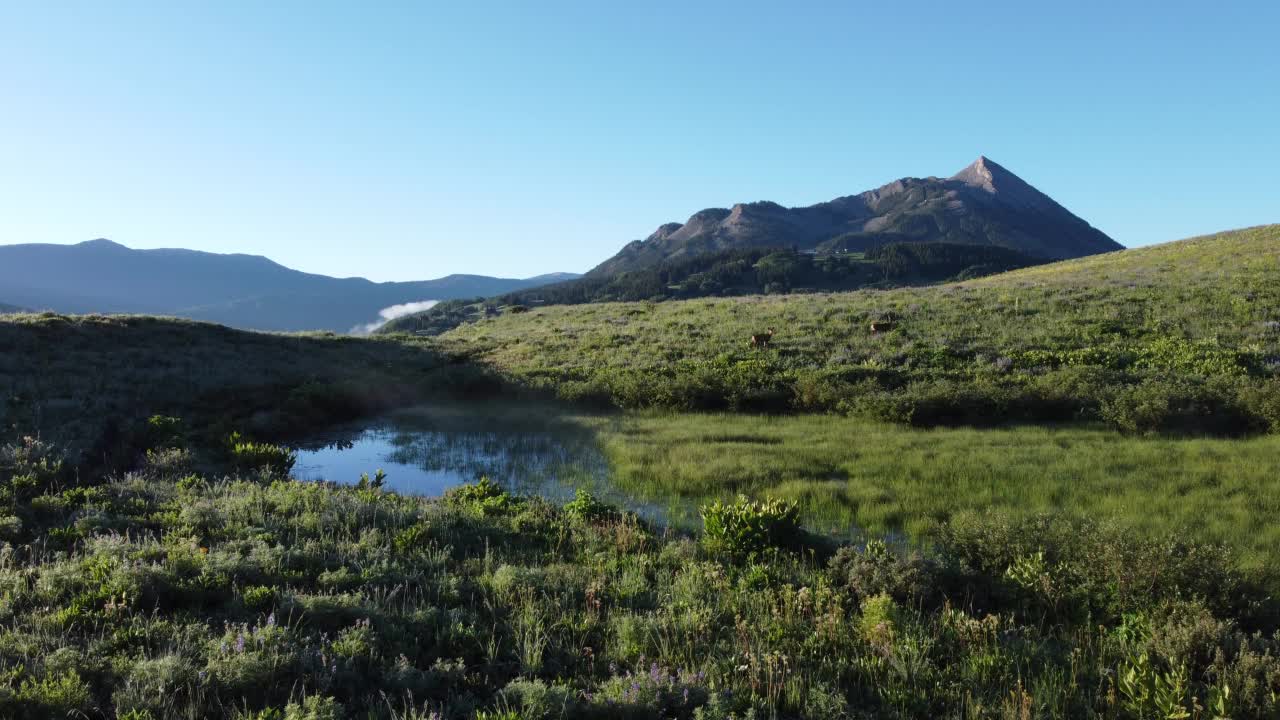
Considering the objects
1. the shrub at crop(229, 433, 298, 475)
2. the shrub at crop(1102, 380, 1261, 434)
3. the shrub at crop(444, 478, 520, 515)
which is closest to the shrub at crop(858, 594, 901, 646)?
the shrub at crop(444, 478, 520, 515)

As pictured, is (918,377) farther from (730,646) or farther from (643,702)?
(643,702)

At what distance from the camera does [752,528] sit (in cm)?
855

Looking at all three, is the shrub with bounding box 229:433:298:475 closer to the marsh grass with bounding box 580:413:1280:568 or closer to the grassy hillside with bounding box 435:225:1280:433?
the marsh grass with bounding box 580:413:1280:568

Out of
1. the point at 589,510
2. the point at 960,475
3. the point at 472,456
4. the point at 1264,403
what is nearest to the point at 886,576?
the point at 589,510

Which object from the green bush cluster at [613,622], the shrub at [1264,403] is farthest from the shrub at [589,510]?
the shrub at [1264,403]

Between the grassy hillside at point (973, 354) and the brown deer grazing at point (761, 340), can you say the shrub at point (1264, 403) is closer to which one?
the grassy hillside at point (973, 354)

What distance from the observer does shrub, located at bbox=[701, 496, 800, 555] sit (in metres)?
8.48

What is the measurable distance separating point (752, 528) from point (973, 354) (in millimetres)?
16763

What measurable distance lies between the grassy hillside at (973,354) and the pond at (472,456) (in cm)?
413

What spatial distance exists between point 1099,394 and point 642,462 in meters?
11.8

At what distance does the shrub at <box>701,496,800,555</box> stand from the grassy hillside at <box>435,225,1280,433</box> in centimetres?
892

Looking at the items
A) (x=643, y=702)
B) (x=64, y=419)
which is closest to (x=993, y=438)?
(x=643, y=702)

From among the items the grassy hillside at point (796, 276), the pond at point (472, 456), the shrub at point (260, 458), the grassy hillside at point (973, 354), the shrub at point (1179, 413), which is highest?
the grassy hillside at point (796, 276)

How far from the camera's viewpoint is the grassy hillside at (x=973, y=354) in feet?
53.0
